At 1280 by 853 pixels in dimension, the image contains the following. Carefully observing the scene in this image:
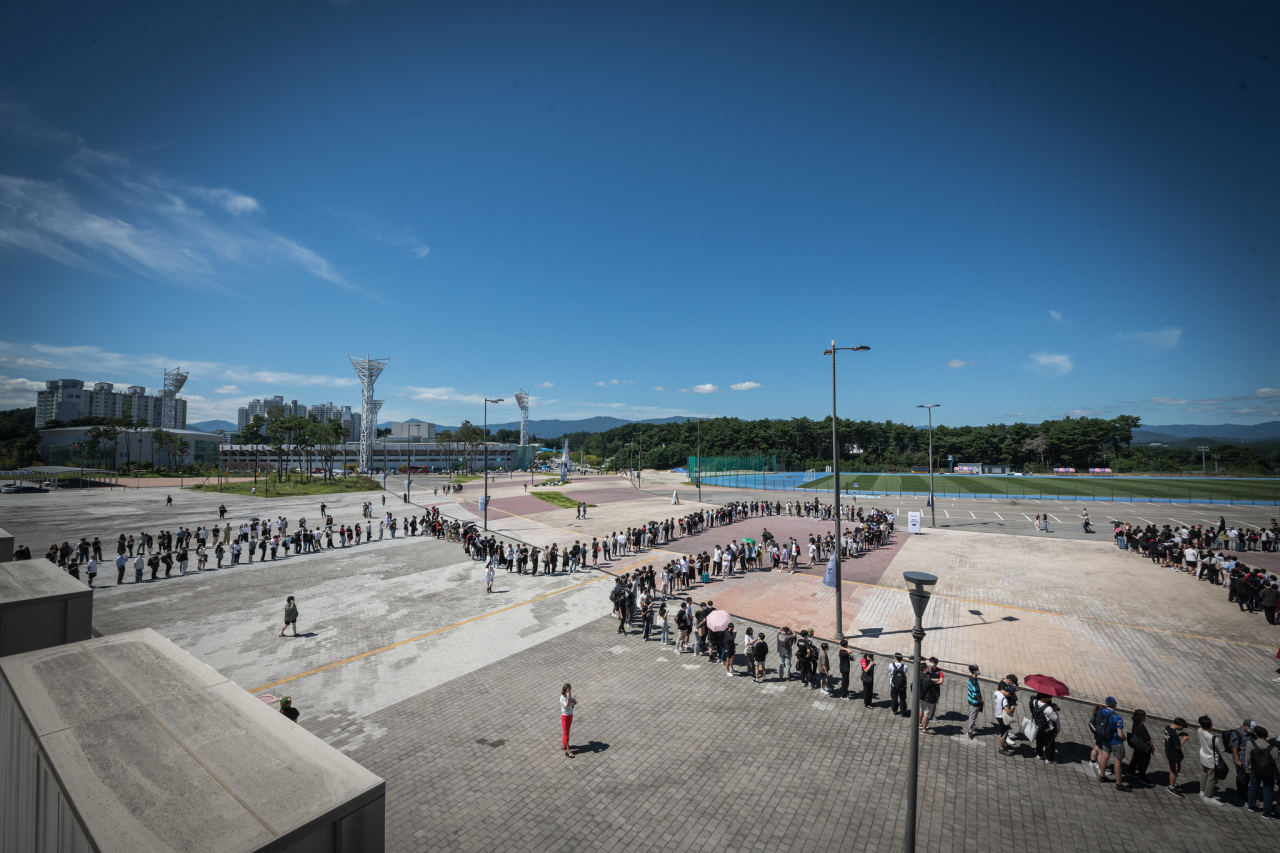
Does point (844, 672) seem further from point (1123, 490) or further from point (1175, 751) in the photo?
point (1123, 490)

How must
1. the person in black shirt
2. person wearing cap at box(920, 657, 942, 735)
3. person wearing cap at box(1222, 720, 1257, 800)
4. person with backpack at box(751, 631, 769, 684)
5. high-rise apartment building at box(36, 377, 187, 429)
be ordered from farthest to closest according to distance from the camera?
high-rise apartment building at box(36, 377, 187, 429) → person with backpack at box(751, 631, 769, 684) → the person in black shirt → person wearing cap at box(920, 657, 942, 735) → person wearing cap at box(1222, 720, 1257, 800)

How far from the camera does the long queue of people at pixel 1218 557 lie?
59.5 ft

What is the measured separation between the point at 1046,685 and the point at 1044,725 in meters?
0.76

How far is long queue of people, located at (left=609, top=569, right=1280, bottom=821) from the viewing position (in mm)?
8867

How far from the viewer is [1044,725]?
1013 cm

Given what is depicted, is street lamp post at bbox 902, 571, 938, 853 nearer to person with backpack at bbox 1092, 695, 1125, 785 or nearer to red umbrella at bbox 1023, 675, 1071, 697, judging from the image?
red umbrella at bbox 1023, 675, 1071, 697

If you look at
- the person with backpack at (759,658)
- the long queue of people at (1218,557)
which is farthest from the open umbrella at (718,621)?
the long queue of people at (1218,557)

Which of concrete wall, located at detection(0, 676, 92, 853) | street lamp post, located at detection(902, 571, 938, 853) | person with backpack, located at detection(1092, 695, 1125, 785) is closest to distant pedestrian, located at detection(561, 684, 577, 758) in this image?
street lamp post, located at detection(902, 571, 938, 853)

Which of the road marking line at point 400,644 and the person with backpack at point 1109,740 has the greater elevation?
the person with backpack at point 1109,740

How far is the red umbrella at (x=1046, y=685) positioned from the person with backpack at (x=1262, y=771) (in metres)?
2.44

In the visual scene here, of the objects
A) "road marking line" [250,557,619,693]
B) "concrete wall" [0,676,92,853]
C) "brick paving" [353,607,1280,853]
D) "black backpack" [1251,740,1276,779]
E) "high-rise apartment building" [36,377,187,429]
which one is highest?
"high-rise apartment building" [36,377,187,429]

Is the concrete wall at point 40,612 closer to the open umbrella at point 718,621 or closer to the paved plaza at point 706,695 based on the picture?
the paved plaza at point 706,695

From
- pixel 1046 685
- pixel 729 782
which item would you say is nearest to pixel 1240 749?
pixel 1046 685

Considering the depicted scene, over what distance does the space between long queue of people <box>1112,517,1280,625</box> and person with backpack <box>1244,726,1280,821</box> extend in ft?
44.4
